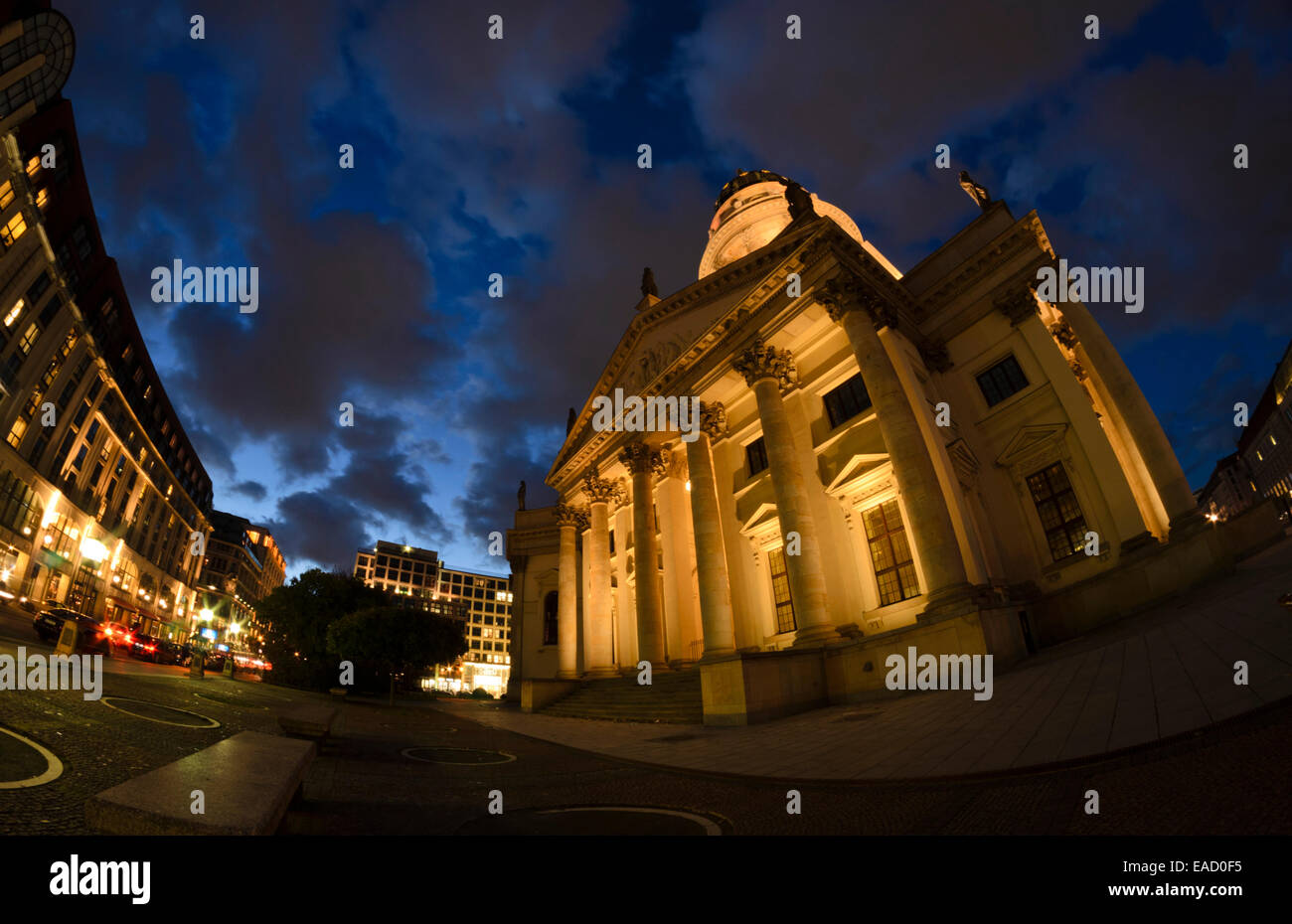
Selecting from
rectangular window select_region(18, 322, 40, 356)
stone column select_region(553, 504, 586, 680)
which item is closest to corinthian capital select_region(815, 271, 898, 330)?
stone column select_region(553, 504, 586, 680)

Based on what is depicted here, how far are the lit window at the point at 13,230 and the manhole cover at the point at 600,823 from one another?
60.6 m

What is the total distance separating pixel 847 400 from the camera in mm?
19875

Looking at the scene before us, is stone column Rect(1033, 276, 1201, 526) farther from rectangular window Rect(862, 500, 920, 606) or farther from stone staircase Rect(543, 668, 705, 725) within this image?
stone staircase Rect(543, 668, 705, 725)

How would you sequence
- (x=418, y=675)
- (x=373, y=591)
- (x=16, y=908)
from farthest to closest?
(x=373, y=591), (x=418, y=675), (x=16, y=908)

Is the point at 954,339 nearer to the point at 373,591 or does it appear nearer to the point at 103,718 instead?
the point at 103,718

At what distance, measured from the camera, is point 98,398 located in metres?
52.7

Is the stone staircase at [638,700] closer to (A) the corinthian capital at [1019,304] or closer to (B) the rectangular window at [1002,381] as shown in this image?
(B) the rectangular window at [1002,381]

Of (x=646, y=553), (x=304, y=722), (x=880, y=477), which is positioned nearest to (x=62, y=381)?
(x=646, y=553)

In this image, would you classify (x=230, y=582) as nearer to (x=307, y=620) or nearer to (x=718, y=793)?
(x=307, y=620)

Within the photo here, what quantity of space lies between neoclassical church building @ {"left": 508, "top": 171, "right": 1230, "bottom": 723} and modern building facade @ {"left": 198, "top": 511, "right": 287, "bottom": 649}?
324 feet

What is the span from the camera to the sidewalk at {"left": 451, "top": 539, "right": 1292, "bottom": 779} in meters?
4.94

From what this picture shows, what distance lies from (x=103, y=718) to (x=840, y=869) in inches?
345

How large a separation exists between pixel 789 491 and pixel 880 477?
320cm

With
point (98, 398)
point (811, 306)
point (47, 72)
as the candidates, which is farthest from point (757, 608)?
point (98, 398)
